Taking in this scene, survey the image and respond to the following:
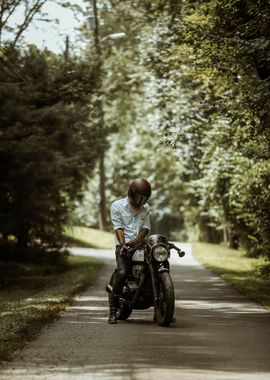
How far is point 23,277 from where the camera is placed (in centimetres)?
2039

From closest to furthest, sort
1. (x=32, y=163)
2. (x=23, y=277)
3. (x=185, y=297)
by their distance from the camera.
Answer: (x=185, y=297) < (x=32, y=163) < (x=23, y=277)

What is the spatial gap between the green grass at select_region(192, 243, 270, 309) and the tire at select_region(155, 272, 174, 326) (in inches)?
122

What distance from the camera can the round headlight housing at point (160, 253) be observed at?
961cm

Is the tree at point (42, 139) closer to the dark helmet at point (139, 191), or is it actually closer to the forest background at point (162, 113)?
the forest background at point (162, 113)

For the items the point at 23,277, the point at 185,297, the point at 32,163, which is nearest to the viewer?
the point at 185,297

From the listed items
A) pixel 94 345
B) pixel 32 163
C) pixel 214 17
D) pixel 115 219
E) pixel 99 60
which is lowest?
pixel 94 345

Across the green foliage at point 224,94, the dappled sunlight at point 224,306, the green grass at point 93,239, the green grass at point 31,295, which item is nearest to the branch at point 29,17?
the green foliage at point 224,94

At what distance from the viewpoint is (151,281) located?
9789mm

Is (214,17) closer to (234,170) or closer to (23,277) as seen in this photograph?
(234,170)

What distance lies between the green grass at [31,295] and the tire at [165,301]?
5.38 feet

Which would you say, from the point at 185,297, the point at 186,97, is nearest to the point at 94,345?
the point at 185,297

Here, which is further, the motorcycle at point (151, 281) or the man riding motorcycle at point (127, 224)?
the man riding motorcycle at point (127, 224)

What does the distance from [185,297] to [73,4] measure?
9955 millimetres

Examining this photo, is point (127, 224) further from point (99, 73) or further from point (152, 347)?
point (99, 73)
